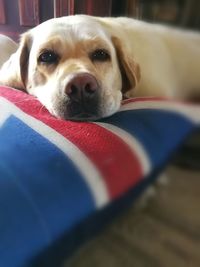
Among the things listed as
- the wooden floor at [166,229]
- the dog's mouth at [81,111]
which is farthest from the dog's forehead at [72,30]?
the wooden floor at [166,229]

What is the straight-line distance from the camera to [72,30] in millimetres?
608

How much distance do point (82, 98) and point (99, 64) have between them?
0.12m

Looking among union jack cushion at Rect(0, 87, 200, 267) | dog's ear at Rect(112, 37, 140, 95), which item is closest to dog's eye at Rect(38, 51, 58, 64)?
dog's ear at Rect(112, 37, 140, 95)

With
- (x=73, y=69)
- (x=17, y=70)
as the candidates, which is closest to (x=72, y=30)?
(x=73, y=69)

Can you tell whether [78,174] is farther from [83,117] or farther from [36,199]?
[83,117]

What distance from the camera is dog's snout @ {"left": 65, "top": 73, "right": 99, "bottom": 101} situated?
0.56 m

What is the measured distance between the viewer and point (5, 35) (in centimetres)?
50

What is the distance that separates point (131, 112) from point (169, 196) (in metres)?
0.14

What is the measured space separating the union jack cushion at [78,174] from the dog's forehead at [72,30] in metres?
0.14

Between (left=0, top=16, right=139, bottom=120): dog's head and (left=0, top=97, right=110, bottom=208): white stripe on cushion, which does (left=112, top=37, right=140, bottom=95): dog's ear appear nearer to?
(left=0, top=16, right=139, bottom=120): dog's head

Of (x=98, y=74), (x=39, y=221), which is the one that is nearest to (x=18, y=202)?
(x=39, y=221)

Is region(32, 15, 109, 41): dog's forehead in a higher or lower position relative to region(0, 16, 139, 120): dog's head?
higher

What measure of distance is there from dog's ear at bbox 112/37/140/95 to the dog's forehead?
1.2 inches

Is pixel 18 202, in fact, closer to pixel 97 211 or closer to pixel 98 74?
pixel 97 211
